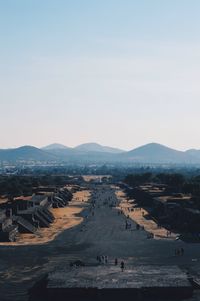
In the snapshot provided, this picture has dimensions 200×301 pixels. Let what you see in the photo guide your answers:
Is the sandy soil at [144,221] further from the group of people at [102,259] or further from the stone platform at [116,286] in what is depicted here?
the stone platform at [116,286]

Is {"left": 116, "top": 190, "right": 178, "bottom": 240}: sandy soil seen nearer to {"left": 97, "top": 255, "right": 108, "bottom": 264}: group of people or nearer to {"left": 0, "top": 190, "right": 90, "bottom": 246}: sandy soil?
{"left": 0, "top": 190, "right": 90, "bottom": 246}: sandy soil

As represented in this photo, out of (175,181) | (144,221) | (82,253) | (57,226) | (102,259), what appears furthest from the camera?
(175,181)

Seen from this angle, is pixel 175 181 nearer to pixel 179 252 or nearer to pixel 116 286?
pixel 179 252

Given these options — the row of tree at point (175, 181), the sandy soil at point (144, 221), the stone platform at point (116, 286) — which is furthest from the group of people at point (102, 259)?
the row of tree at point (175, 181)

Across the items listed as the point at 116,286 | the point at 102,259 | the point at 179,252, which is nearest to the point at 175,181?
the point at 179,252

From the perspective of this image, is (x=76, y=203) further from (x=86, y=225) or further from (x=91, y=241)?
(x=91, y=241)

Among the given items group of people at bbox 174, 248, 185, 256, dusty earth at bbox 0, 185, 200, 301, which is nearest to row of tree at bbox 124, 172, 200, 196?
dusty earth at bbox 0, 185, 200, 301

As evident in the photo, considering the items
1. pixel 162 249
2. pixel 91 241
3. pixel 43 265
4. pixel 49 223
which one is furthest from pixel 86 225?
pixel 43 265
